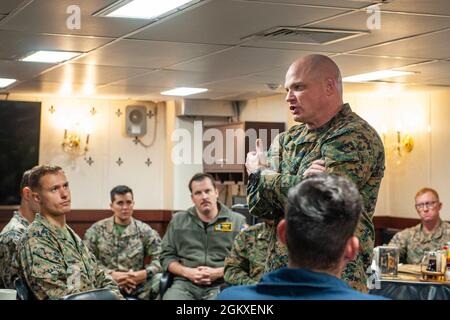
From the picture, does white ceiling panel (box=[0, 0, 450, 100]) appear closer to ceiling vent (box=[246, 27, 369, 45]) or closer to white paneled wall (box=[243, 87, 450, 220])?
ceiling vent (box=[246, 27, 369, 45])

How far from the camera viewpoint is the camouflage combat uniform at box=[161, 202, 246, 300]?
586 cm

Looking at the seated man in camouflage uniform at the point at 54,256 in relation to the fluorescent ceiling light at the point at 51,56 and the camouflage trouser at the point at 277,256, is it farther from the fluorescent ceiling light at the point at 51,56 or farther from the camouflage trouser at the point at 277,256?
the fluorescent ceiling light at the point at 51,56

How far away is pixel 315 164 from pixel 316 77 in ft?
1.01

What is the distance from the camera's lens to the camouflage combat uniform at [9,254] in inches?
164

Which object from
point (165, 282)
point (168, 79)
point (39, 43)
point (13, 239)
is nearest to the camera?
point (13, 239)

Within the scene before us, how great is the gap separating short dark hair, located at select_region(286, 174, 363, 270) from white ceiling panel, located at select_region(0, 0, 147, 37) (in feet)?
8.92

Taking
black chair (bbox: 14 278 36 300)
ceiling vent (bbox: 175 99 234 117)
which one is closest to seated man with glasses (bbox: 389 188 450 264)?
ceiling vent (bbox: 175 99 234 117)

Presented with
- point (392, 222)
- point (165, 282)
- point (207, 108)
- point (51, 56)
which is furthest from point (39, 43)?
point (392, 222)

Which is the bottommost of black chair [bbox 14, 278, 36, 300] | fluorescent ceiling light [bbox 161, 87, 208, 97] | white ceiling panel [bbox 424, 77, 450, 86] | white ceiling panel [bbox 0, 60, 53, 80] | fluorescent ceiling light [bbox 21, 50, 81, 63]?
black chair [bbox 14, 278, 36, 300]

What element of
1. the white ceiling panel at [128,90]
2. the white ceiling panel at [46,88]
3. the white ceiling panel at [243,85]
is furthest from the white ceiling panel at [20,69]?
the white ceiling panel at [243,85]

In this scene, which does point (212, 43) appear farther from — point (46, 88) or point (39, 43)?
point (46, 88)

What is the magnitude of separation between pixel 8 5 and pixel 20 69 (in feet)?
7.53

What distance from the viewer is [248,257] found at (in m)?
4.78
